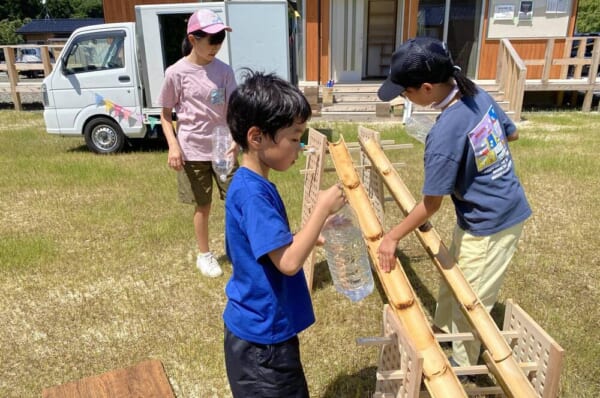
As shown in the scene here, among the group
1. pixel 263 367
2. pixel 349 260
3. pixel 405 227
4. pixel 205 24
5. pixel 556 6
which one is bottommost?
pixel 349 260

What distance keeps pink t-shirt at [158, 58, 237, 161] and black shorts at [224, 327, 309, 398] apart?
211 centimetres

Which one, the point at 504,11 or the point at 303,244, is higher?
the point at 504,11

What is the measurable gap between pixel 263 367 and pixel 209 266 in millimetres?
2393

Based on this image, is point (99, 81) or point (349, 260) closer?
point (349, 260)

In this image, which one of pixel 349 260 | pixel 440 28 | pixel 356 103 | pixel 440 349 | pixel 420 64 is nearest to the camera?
pixel 440 349

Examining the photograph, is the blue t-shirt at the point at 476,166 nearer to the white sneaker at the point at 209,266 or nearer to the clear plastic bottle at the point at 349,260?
the clear plastic bottle at the point at 349,260

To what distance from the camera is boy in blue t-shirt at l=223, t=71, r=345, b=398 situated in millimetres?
1466

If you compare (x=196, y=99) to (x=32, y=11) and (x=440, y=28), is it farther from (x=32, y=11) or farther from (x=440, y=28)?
(x=32, y=11)

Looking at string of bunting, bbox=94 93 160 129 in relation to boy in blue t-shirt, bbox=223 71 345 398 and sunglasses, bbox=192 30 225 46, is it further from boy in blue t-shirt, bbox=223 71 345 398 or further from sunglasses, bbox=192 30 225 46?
boy in blue t-shirt, bbox=223 71 345 398

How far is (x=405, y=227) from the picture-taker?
84.0 inches

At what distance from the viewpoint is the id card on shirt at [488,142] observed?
2098 millimetres

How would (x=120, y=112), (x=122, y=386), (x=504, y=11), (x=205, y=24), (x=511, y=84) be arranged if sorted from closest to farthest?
1. (x=122, y=386)
2. (x=205, y=24)
3. (x=120, y=112)
4. (x=511, y=84)
5. (x=504, y=11)

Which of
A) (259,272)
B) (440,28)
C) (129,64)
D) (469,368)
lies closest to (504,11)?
(440,28)

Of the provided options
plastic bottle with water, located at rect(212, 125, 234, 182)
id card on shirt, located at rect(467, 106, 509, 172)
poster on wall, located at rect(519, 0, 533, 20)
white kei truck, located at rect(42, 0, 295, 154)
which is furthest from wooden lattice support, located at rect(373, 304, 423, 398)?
poster on wall, located at rect(519, 0, 533, 20)
